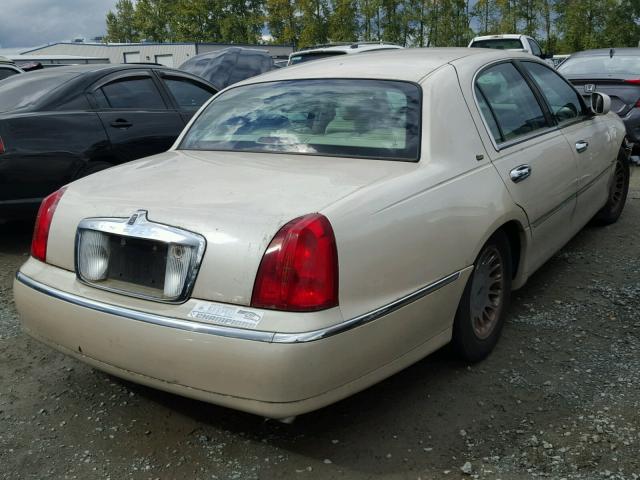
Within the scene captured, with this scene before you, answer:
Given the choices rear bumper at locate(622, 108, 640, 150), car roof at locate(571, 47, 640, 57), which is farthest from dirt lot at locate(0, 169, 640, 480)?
car roof at locate(571, 47, 640, 57)

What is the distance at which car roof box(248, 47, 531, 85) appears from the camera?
335cm

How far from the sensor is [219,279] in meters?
2.31

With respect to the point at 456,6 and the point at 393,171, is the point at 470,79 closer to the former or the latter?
the point at 393,171

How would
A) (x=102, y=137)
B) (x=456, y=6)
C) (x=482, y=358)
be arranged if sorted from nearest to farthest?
(x=482, y=358) → (x=102, y=137) → (x=456, y=6)

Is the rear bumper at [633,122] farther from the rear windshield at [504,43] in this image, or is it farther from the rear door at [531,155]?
the rear windshield at [504,43]

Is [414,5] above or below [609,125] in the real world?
above

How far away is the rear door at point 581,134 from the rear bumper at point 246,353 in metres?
1.96

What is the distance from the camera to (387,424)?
9.09 ft

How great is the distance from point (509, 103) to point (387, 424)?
1.94 m

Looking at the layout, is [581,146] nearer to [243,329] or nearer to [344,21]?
[243,329]

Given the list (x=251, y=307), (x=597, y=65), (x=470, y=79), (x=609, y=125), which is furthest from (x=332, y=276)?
(x=597, y=65)

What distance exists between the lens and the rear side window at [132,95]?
5717 millimetres

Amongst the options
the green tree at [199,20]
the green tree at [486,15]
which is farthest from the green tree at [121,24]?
the green tree at [486,15]

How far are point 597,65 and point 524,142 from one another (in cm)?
591
